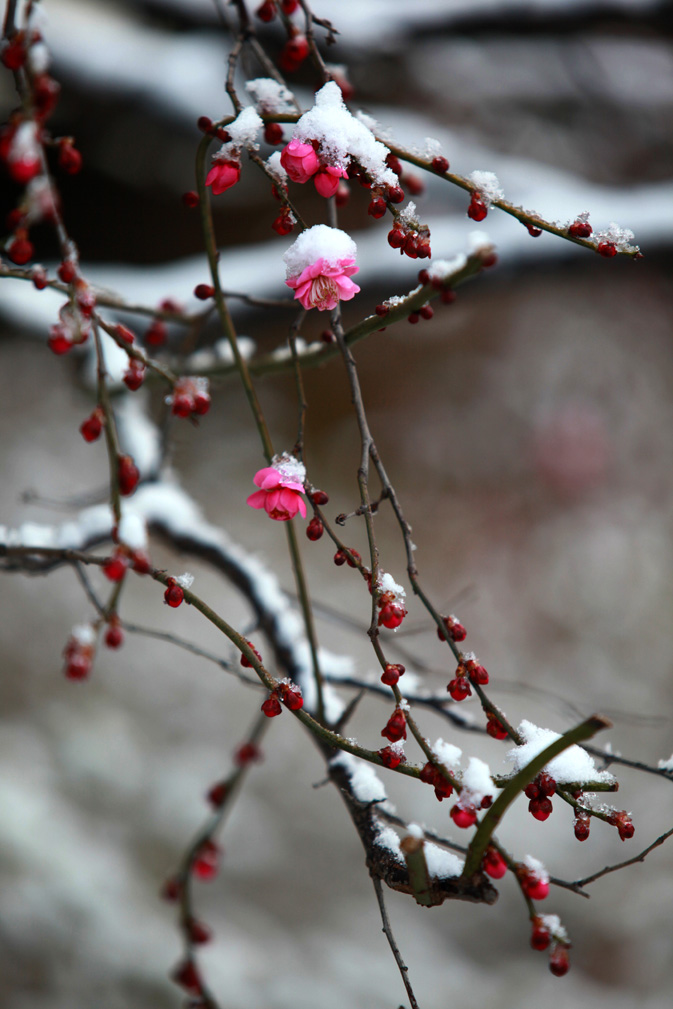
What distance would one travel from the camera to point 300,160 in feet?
1.10

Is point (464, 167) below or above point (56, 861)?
above

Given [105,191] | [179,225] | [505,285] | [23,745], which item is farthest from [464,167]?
[23,745]

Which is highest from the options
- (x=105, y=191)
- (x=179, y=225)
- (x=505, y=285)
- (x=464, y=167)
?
(x=464, y=167)

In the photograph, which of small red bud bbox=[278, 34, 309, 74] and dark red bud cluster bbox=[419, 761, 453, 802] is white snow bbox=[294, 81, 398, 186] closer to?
small red bud bbox=[278, 34, 309, 74]

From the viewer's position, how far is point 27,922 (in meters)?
1.37

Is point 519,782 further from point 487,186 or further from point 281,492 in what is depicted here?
point 487,186

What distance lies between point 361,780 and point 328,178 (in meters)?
0.36

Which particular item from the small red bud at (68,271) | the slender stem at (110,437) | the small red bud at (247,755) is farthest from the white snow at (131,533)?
the small red bud at (247,755)

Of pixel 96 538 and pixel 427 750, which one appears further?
pixel 96 538

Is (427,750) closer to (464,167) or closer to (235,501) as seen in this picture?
(464,167)

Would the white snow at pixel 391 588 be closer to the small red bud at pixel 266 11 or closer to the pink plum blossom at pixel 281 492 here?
the pink plum blossom at pixel 281 492

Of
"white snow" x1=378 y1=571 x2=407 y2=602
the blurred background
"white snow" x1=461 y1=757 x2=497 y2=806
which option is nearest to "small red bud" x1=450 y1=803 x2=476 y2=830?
"white snow" x1=461 y1=757 x2=497 y2=806

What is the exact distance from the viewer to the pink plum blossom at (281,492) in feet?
1.17

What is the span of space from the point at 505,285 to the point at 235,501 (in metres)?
1.12
